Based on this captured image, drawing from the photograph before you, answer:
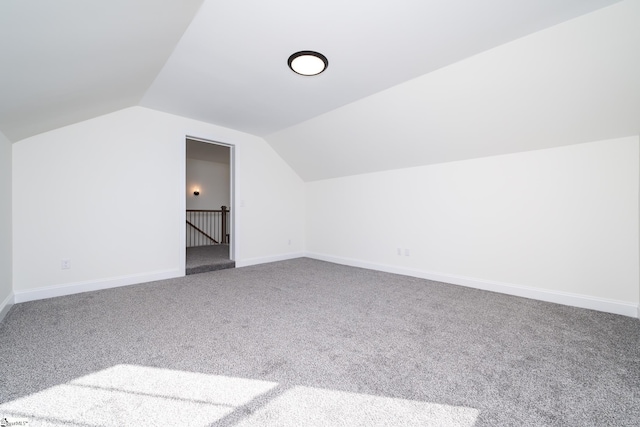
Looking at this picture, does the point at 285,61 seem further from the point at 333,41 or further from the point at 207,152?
the point at 207,152

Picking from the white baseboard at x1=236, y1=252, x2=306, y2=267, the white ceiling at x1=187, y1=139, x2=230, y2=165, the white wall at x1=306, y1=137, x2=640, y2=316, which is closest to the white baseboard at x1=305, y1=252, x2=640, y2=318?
the white wall at x1=306, y1=137, x2=640, y2=316

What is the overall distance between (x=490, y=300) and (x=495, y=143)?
187 cm

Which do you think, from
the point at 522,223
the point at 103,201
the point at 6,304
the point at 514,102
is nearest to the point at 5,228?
the point at 6,304

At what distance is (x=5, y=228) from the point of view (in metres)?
2.64

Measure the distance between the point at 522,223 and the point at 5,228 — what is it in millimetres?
5538

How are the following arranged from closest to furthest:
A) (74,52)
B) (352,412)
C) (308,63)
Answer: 1. (352,412)
2. (74,52)
3. (308,63)

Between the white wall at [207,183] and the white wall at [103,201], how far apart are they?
4.20 metres

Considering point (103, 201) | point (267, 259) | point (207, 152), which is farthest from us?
point (207, 152)

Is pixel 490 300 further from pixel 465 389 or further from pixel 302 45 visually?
pixel 302 45

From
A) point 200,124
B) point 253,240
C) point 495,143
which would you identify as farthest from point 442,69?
point 253,240

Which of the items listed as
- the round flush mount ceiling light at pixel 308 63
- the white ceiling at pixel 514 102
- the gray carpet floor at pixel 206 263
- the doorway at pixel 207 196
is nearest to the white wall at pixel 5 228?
the gray carpet floor at pixel 206 263

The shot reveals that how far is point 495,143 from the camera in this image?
330cm

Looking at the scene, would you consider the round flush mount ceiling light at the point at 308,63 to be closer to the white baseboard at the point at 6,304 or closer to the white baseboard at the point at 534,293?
the white baseboard at the point at 534,293

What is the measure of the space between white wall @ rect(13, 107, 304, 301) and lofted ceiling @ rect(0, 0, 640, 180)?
0.29 meters
